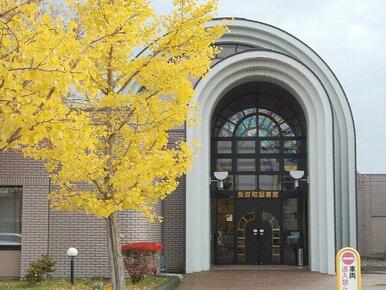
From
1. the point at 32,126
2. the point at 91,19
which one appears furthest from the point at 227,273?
the point at 32,126

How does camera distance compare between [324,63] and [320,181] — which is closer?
[320,181]

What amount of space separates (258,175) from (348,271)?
14726mm

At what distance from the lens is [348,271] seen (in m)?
11.9

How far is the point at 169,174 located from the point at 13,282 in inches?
328

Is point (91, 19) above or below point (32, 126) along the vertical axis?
above

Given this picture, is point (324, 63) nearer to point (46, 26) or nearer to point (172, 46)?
point (172, 46)

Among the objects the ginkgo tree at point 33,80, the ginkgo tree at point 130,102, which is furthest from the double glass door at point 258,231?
the ginkgo tree at point 33,80

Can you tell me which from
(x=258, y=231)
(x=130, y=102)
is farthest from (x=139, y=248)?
(x=258, y=231)

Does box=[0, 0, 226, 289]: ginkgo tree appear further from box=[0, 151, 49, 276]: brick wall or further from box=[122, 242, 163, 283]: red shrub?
box=[0, 151, 49, 276]: brick wall

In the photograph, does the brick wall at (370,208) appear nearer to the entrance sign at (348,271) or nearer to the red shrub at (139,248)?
the red shrub at (139,248)

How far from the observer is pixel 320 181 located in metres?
23.0

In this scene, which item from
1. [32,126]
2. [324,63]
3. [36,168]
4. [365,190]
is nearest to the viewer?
[32,126]

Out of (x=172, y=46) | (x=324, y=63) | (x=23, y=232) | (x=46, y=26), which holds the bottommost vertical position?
(x=23, y=232)

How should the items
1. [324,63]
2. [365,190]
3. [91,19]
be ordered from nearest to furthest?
1. [91,19]
2. [324,63]
3. [365,190]
